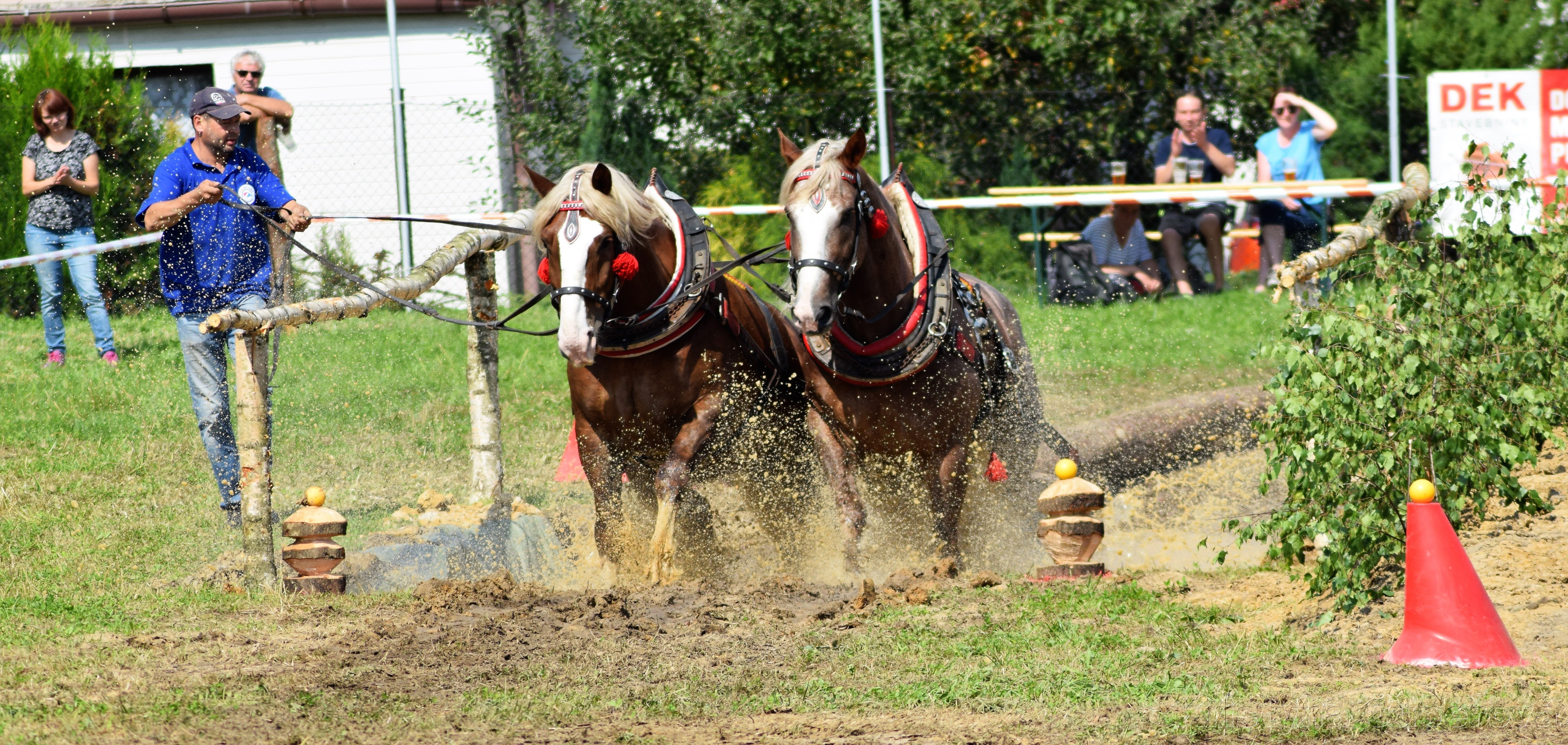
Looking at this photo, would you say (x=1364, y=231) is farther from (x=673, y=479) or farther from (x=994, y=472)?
(x=673, y=479)

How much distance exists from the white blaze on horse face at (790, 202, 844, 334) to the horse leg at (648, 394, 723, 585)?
2.30ft

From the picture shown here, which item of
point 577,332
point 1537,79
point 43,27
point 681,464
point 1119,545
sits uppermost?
point 43,27

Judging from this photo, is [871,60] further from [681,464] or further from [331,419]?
[681,464]

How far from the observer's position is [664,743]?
371 cm

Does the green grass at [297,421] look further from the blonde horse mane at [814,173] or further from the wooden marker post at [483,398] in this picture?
the blonde horse mane at [814,173]

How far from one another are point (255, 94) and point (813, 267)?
16.2ft

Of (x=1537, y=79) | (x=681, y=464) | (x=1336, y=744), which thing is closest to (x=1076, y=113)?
(x=1537, y=79)

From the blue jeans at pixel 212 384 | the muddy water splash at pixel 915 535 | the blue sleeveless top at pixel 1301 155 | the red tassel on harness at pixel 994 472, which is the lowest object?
the muddy water splash at pixel 915 535

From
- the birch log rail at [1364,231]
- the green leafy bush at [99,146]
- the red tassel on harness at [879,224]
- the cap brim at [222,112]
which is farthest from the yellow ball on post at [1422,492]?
the green leafy bush at [99,146]

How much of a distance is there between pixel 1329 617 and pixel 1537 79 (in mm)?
A: 8220

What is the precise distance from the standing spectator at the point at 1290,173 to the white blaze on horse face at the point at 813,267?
7.07 metres

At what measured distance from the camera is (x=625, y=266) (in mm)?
5527

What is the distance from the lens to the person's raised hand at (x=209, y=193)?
5.93 m

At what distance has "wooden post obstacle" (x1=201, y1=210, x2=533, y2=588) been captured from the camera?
18.4 feet
